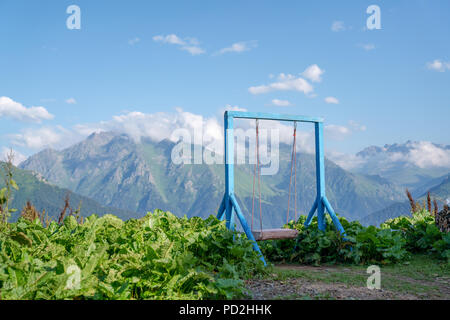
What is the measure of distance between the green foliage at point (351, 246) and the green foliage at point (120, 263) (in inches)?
91.3

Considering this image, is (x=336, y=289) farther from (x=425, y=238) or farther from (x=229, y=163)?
(x=425, y=238)

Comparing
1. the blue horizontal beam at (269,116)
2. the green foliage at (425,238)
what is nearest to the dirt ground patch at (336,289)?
the green foliage at (425,238)

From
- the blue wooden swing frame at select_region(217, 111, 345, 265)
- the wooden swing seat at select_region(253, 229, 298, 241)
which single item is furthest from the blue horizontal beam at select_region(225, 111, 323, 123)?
the wooden swing seat at select_region(253, 229, 298, 241)

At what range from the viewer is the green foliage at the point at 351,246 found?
7848mm

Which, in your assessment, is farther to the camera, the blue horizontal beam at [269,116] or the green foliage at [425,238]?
the green foliage at [425,238]

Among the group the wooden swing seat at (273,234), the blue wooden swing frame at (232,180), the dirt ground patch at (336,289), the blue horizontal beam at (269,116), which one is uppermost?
the blue horizontal beam at (269,116)

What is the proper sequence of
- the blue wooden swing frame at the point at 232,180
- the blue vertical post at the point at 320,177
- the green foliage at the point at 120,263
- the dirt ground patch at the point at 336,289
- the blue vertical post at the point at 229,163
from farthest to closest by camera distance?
the blue vertical post at the point at 320,177 → the blue vertical post at the point at 229,163 → the blue wooden swing frame at the point at 232,180 → the dirt ground patch at the point at 336,289 → the green foliage at the point at 120,263

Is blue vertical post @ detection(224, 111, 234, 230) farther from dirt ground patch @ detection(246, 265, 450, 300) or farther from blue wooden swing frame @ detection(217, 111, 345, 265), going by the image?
dirt ground patch @ detection(246, 265, 450, 300)

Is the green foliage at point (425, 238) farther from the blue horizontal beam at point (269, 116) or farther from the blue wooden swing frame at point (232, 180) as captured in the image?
the blue horizontal beam at point (269, 116)

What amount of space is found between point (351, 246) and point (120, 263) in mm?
5032

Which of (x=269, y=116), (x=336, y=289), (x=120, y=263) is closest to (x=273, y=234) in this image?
(x=336, y=289)
